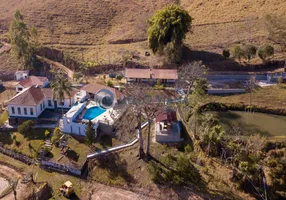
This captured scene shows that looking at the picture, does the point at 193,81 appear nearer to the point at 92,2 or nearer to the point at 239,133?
the point at 239,133

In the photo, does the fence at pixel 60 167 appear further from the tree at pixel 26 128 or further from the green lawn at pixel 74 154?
the tree at pixel 26 128

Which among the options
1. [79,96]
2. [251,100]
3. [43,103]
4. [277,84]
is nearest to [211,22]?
[277,84]

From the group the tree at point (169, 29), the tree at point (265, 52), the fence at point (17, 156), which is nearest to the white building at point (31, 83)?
the fence at point (17, 156)

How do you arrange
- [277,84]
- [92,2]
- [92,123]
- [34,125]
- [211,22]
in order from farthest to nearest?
[92,2] < [211,22] < [277,84] < [34,125] < [92,123]

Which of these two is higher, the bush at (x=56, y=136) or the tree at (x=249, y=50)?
the tree at (x=249, y=50)

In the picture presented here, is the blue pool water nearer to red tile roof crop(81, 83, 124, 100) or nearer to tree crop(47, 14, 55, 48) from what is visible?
red tile roof crop(81, 83, 124, 100)

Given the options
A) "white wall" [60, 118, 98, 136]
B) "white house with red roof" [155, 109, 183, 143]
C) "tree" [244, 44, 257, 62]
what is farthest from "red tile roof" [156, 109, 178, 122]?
"tree" [244, 44, 257, 62]
